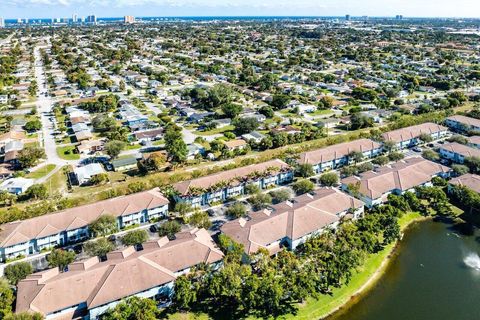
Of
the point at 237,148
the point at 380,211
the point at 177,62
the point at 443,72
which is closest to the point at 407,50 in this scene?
the point at 443,72

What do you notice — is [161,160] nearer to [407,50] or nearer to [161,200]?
[161,200]

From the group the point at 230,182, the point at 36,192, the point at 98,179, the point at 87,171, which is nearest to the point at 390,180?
the point at 230,182

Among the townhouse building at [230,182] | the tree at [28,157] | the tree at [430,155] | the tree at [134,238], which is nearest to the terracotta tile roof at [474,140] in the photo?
the tree at [430,155]

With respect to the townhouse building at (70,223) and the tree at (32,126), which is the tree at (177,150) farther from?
the tree at (32,126)

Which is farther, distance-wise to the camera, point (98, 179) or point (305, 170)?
point (305, 170)

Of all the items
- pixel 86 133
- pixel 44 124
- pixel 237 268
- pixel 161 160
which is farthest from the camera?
pixel 44 124

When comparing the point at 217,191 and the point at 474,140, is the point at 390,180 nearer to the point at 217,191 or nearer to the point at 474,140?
the point at 217,191
